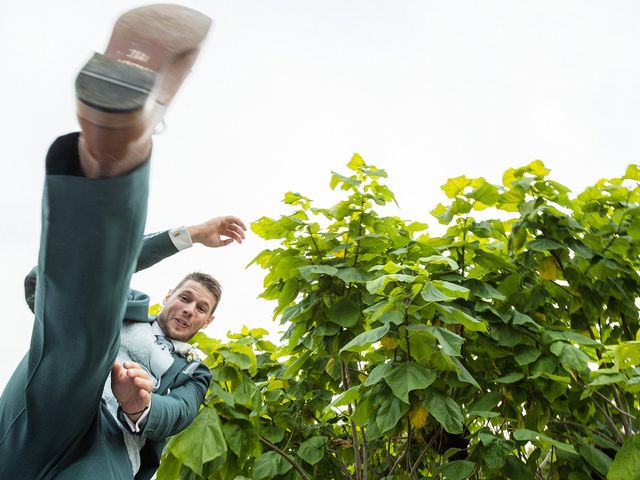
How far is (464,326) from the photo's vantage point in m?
2.76

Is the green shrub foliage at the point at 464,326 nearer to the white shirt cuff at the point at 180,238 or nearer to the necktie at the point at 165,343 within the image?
the necktie at the point at 165,343

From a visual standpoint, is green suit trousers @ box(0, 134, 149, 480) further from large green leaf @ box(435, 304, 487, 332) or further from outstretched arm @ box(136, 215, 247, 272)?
large green leaf @ box(435, 304, 487, 332)

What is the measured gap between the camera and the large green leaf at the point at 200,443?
2.42m

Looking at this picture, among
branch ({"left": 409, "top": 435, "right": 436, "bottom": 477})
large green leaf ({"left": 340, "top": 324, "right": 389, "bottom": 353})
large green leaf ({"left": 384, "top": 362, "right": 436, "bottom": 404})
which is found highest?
large green leaf ({"left": 340, "top": 324, "right": 389, "bottom": 353})

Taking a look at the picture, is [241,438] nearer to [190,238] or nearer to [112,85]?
[190,238]

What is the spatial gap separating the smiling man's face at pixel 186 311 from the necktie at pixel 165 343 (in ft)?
0.14

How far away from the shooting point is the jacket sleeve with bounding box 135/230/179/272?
1589mm

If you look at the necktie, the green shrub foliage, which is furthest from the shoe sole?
the green shrub foliage

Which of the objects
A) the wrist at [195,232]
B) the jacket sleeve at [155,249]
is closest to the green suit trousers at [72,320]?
the jacket sleeve at [155,249]

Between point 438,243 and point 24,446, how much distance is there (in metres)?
2.18

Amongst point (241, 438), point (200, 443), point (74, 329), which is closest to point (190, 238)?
point (74, 329)

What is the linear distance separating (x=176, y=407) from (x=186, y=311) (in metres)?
0.43

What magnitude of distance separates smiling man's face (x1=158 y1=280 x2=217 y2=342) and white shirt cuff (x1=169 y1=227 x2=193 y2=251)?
0.33 m

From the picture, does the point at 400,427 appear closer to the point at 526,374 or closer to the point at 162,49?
the point at 526,374
